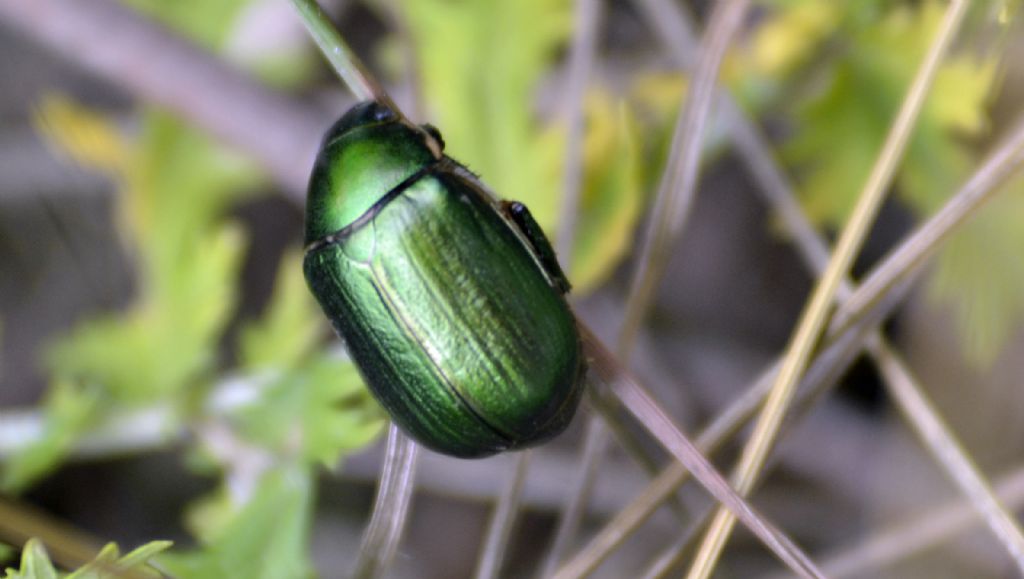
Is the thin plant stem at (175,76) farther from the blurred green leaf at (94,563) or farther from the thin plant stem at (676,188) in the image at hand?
the blurred green leaf at (94,563)

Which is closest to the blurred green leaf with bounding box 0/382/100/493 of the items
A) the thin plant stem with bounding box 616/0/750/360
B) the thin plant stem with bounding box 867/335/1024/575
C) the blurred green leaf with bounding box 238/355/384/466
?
the blurred green leaf with bounding box 238/355/384/466

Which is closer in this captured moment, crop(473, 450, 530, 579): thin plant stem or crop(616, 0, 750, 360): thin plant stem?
crop(473, 450, 530, 579): thin plant stem

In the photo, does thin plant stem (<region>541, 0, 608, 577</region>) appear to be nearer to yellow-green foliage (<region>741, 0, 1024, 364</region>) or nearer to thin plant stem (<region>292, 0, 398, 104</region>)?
yellow-green foliage (<region>741, 0, 1024, 364</region>)

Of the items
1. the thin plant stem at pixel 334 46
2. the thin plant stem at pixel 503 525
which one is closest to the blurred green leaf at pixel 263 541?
the thin plant stem at pixel 503 525

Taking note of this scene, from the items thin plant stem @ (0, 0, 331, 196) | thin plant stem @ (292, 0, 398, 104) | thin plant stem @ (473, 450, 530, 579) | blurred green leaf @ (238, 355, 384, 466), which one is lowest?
thin plant stem @ (473, 450, 530, 579)

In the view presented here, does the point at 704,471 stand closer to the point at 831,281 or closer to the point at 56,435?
the point at 831,281
